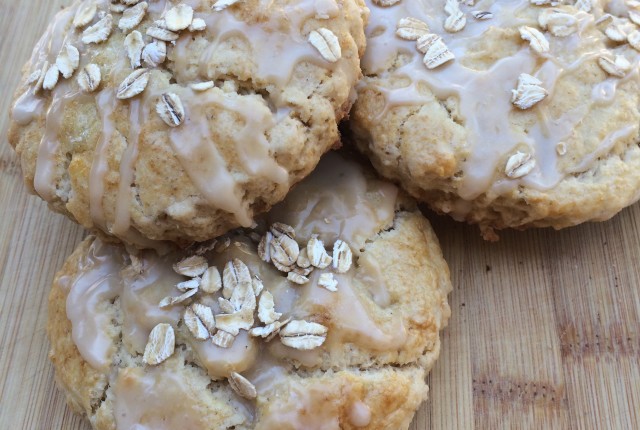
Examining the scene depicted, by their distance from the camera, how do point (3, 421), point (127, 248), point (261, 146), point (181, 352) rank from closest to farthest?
point (261, 146) < point (181, 352) < point (127, 248) < point (3, 421)

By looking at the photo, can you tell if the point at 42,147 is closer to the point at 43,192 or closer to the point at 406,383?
the point at 43,192

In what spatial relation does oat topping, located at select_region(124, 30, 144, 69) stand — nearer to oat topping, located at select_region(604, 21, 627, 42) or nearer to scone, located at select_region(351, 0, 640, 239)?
scone, located at select_region(351, 0, 640, 239)

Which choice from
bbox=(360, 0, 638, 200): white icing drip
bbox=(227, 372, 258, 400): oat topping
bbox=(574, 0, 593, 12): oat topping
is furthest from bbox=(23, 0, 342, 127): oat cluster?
bbox=(574, 0, 593, 12): oat topping

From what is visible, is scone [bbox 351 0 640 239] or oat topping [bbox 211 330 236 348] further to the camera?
scone [bbox 351 0 640 239]

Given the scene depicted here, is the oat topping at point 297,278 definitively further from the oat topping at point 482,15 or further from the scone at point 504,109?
the oat topping at point 482,15

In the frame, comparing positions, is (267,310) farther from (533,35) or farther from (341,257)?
(533,35)

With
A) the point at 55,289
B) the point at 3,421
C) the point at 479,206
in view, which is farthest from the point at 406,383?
the point at 3,421

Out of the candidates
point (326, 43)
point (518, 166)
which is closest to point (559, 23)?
point (518, 166)
